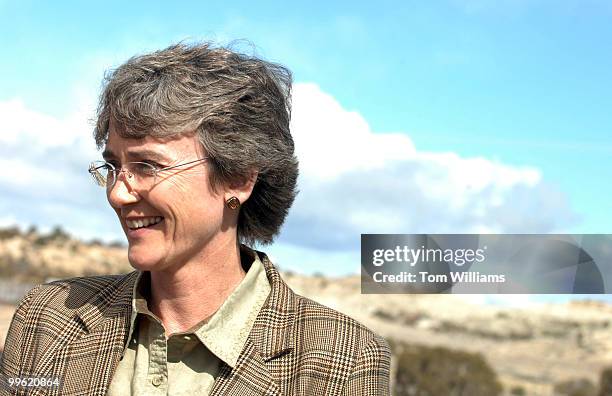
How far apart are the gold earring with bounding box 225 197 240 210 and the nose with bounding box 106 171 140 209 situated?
0.27 meters

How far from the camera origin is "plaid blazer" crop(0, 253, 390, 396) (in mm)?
2334

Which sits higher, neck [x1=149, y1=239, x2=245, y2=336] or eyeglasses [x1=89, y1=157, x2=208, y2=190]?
eyeglasses [x1=89, y1=157, x2=208, y2=190]

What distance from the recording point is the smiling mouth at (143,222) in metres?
2.30

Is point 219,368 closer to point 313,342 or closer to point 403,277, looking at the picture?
point 313,342

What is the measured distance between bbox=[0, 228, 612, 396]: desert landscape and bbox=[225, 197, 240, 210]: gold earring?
55.4 feet

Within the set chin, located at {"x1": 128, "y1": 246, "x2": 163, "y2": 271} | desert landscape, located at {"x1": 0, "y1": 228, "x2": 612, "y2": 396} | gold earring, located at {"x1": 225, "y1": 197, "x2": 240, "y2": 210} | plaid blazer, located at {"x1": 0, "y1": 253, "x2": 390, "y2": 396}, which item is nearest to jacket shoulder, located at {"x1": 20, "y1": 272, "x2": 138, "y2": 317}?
plaid blazer, located at {"x1": 0, "y1": 253, "x2": 390, "y2": 396}

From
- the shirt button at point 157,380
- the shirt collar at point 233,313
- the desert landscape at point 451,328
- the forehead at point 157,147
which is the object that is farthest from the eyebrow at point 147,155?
the desert landscape at point 451,328

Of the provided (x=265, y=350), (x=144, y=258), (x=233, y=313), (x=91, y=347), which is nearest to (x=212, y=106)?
(x=144, y=258)

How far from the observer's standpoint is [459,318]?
3578 centimetres

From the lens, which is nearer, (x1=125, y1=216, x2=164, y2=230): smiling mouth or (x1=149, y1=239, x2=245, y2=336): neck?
(x1=125, y1=216, x2=164, y2=230): smiling mouth

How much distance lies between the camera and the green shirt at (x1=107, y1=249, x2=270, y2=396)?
2.33 metres

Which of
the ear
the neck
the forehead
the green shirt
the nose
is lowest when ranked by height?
the green shirt

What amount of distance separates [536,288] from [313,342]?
298 centimetres

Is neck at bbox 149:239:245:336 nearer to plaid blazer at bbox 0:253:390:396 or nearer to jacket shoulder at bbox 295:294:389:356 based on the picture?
plaid blazer at bbox 0:253:390:396
